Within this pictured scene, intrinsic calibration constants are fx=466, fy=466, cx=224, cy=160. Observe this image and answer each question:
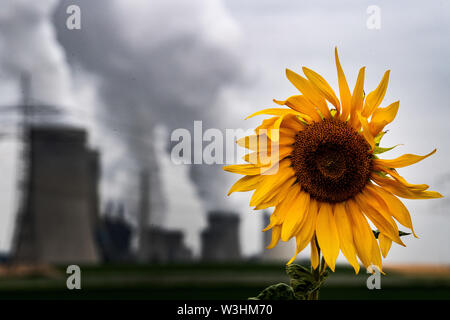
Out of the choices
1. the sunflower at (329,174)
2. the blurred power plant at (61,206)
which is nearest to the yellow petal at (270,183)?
the sunflower at (329,174)

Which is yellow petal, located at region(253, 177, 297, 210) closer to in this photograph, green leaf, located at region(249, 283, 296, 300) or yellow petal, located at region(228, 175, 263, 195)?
yellow petal, located at region(228, 175, 263, 195)

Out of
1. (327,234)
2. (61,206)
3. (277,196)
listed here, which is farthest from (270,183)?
(61,206)

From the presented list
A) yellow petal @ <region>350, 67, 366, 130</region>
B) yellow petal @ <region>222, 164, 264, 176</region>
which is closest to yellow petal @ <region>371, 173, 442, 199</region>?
yellow petal @ <region>350, 67, 366, 130</region>

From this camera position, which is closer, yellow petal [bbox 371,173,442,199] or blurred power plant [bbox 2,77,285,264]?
yellow petal [bbox 371,173,442,199]

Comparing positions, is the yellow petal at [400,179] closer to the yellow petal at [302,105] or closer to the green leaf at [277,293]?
the yellow petal at [302,105]

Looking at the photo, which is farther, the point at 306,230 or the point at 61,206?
the point at 61,206

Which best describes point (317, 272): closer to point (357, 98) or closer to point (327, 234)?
point (327, 234)
